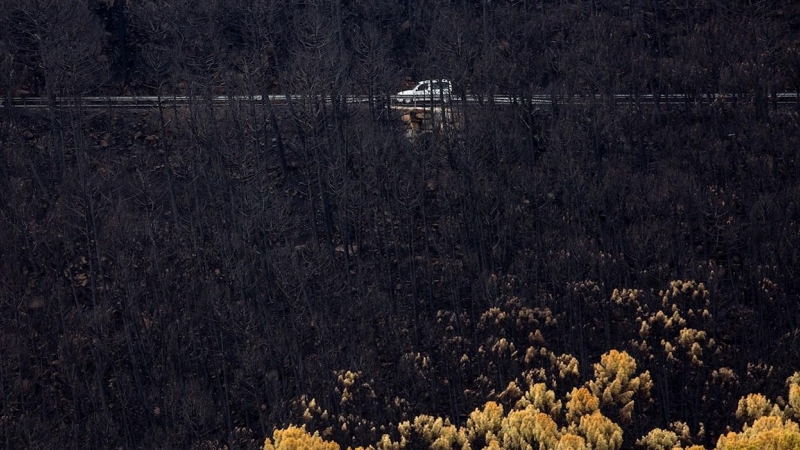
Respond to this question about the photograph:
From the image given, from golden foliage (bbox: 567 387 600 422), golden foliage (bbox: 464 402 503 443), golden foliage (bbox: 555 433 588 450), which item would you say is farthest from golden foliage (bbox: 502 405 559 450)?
golden foliage (bbox: 567 387 600 422)

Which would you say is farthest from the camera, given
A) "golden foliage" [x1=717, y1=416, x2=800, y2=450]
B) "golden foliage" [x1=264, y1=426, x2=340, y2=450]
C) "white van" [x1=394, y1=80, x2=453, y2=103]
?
"white van" [x1=394, y1=80, x2=453, y2=103]

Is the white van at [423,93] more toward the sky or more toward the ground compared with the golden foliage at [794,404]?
more toward the sky

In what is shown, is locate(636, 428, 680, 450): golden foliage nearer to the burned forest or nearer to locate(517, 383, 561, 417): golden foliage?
the burned forest

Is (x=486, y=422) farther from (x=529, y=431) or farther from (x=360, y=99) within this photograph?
(x=360, y=99)

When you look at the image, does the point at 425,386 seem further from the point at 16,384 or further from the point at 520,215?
the point at 16,384

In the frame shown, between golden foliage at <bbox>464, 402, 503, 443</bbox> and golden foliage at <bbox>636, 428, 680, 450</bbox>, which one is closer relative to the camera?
golden foliage at <bbox>636, 428, 680, 450</bbox>

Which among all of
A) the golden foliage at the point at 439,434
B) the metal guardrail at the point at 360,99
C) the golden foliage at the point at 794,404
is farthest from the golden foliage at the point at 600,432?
the metal guardrail at the point at 360,99

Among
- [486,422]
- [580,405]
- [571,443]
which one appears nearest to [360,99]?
[486,422]

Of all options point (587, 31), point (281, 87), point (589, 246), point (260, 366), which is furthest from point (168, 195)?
point (587, 31)

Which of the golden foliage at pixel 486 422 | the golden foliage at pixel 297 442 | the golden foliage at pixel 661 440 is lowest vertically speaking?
the golden foliage at pixel 661 440

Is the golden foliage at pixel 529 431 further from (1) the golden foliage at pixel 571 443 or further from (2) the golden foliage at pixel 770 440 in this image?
(2) the golden foliage at pixel 770 440

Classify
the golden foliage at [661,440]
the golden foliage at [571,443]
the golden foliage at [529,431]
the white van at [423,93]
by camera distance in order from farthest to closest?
the white van at [423,93] → the golden foliage at [661,440] → the golden foliage at [529,431] → the golden foliage at [571,443]
